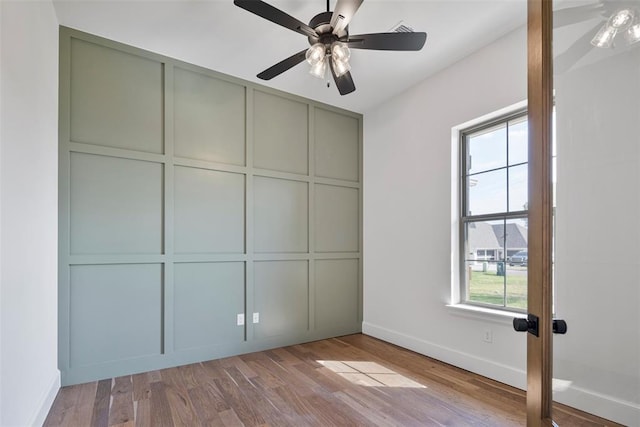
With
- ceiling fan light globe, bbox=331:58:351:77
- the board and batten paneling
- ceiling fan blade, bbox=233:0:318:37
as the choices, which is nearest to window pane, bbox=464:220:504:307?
the board and batten paneling

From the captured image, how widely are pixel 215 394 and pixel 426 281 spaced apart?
2188mm

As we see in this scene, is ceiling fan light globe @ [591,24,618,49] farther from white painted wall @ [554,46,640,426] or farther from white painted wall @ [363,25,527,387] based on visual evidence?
white painted wall @ [363,25,527,387]

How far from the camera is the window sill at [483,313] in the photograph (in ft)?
8.63

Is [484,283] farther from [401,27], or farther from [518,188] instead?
[401,27]

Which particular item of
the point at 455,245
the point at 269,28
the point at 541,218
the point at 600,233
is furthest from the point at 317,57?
the point at 455,245

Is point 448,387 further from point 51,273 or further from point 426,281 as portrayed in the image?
point 51,273

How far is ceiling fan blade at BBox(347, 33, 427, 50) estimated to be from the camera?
2045 millimetres

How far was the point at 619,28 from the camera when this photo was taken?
1.07m

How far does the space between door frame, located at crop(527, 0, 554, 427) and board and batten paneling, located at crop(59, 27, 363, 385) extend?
278cm

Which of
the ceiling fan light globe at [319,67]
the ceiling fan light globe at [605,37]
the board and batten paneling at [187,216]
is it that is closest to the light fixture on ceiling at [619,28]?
the ceiling fan light globe at [605,37]

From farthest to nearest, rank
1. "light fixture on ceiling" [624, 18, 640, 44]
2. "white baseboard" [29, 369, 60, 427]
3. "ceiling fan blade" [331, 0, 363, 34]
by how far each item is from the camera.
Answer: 1. "white baseboard" [29, 369, 60, 427]
2. "ceiling fan blade" [331, 0, 363, 34]
3. "light fixture on ceiling" [624, 18, 640, 44]

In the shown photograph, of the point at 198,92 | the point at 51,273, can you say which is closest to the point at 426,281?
the point at 198,92

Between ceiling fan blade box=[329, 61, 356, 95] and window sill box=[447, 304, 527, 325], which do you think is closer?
ceiling fan blade box=[329, 61, 356, 95]

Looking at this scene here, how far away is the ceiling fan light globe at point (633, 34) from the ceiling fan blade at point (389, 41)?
1.15 m
